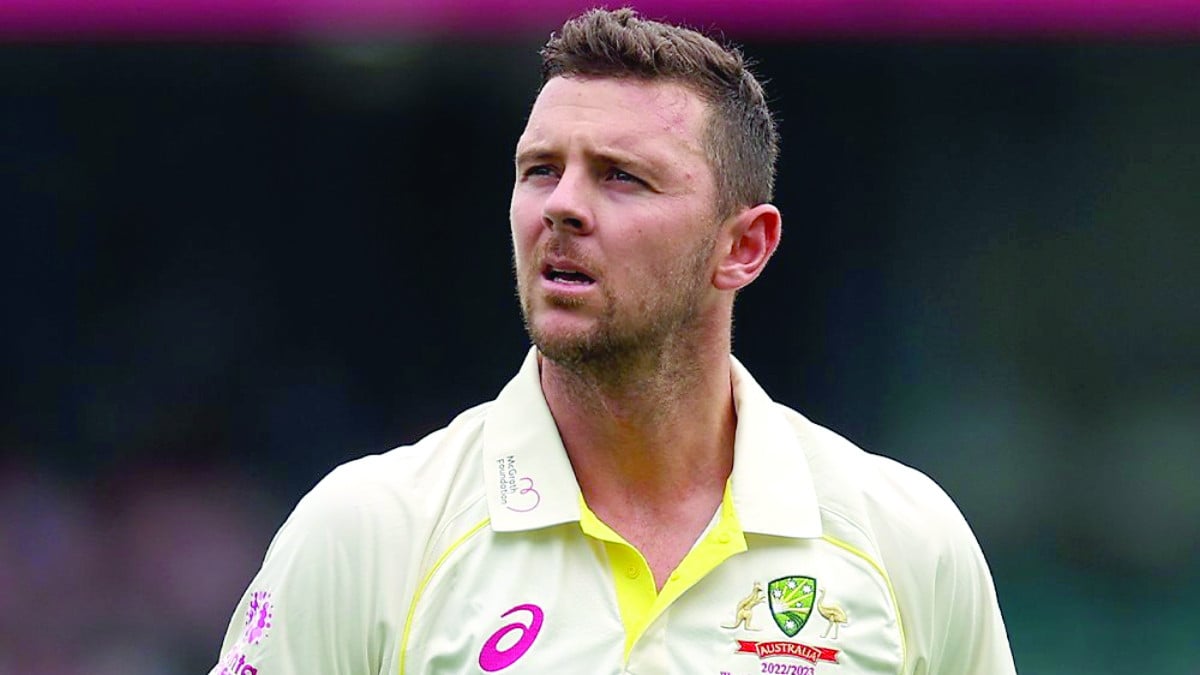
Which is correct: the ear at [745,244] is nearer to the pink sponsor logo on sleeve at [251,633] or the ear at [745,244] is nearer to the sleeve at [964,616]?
the sleeve at [964,616]

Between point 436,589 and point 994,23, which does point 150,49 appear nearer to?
point 994,23

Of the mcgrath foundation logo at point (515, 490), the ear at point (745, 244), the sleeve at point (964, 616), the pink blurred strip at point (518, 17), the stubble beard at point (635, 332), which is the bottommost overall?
the sleeve at point (964, 616)

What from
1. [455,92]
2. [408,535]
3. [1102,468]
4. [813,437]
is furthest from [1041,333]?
[408,535]

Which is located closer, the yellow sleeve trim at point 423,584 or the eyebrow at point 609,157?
the yellow sleeve trim at point 423,584

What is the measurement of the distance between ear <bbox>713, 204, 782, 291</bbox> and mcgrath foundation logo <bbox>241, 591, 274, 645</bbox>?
2.53 ft

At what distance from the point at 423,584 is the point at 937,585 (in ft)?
2.40

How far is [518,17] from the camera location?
6.38m

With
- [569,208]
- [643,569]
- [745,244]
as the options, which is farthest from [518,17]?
[643,569]

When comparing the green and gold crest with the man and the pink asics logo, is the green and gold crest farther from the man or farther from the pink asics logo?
the pink asics logo

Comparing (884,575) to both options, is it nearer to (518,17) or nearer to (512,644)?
(512,644)

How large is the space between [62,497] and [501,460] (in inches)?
183

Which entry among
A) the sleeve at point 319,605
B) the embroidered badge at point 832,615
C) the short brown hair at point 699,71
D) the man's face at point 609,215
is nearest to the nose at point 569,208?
the man's face at point 609,215

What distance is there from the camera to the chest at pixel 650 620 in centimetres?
235

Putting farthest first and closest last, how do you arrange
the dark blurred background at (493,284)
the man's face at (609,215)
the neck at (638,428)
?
the dark blurred background at (493,284) < the neck at (638,428) < the man's face at (609,215)
